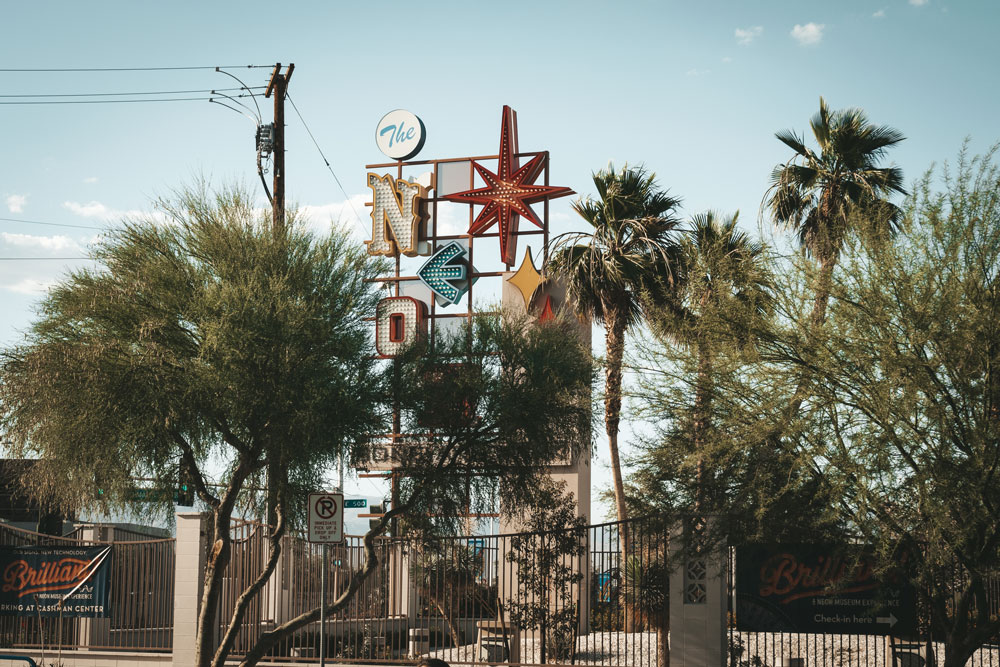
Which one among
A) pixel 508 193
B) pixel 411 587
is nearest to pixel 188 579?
pixel 411 587

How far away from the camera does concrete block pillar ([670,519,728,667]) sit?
1689cm

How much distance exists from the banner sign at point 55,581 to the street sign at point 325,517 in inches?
322

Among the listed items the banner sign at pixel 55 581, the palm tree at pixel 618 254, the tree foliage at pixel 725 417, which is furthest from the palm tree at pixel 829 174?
the banner sign at pixel 55 581

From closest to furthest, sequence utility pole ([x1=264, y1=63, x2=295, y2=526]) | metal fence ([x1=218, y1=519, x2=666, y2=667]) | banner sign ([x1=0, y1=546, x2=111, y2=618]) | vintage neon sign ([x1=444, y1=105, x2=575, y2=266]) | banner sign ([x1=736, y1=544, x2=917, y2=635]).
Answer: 1. banner sign ([x1=736, y1=544, x2=917, y2=635])
2. metal fence ([x1=218, y1=519, x2=666, y2=667])
3. banner sign ([x1=0, y1=546, x2=111, y2=618])
4. utility pole ([x1=264, y1=63, x2=295, y2=526])
5. vintage neon sign ([x1=444, y1=105, x2=575, y2=266])

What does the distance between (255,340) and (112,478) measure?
3.37 meters

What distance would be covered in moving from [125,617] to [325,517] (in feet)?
27.5

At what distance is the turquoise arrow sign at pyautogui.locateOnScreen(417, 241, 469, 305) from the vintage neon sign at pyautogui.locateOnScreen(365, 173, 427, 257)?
3.19 ft

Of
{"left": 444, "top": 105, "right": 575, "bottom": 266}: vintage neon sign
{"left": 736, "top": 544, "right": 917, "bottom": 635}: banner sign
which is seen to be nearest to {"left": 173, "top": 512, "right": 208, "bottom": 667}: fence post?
{"left": 736, "top": 544, "right": 917, "bottom": 635}: banner sign

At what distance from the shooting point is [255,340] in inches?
639

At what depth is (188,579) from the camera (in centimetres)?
1945

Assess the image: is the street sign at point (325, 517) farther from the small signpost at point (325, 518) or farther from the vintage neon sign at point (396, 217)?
the vintage neon sign at point (396, 217)

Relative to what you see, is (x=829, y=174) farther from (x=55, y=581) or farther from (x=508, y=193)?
(x=55, y=581)

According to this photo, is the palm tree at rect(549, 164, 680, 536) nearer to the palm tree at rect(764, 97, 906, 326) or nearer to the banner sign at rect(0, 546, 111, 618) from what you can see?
the palm tree at rect(764, 97, 906, 326)

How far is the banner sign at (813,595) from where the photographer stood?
54.2 ft
